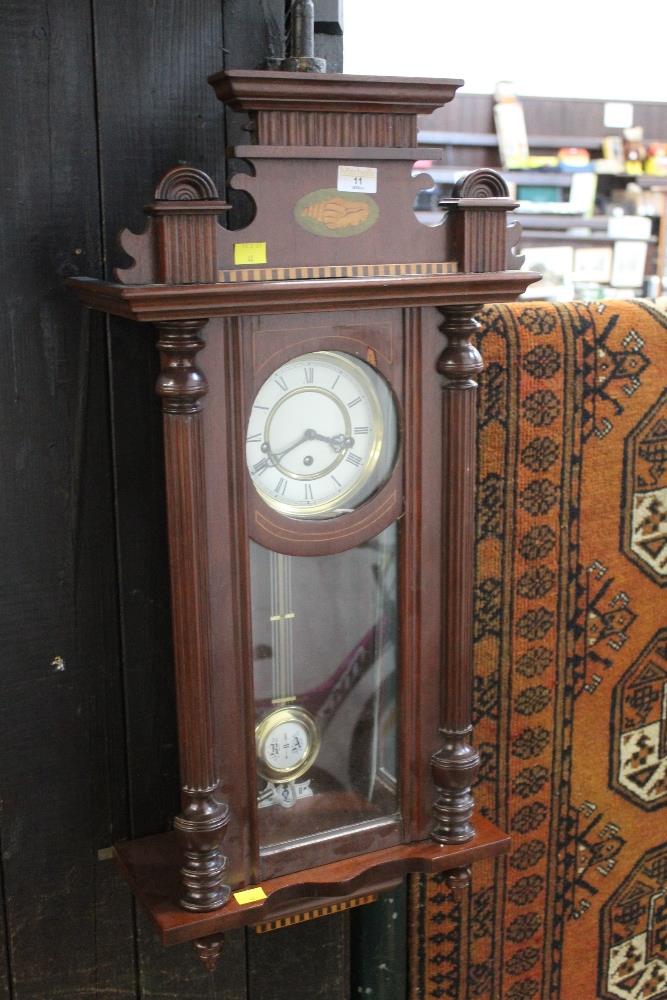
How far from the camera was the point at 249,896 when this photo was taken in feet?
3.59

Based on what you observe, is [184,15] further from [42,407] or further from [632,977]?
[632,977]

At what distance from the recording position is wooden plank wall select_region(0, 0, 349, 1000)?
1.06 meters

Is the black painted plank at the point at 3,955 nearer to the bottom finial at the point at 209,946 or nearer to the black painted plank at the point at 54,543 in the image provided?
the black painted plank at the point at 54,543

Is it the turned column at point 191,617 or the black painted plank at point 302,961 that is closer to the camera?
the turned column at point 191,617

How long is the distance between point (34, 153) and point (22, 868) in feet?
2.45

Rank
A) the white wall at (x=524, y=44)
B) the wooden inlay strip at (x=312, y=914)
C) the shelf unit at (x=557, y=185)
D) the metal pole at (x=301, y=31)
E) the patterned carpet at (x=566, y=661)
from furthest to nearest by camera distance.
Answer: the shelf unit at (x=557, y=185)
the white wall at (x=524, y=44)
the patterned carpet at (x=566, y=661)
the wooden inlay strip at (x=312, y=914)
the metal pole at (x=301, y=31)

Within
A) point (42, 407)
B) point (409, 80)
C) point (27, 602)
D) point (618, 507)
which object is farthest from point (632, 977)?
point (409, 80)

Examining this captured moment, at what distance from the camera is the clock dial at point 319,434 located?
105 cm

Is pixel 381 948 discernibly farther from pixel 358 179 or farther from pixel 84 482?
pixel 358 179

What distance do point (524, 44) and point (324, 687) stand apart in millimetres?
4368

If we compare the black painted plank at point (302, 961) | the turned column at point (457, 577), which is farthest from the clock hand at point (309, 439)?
the black painted plank at point (302, 961)

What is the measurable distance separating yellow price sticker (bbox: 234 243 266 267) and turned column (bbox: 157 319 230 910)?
70 mm

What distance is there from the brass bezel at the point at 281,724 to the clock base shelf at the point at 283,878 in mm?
100

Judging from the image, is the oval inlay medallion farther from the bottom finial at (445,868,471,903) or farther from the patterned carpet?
the bottom finial at (445,868,471,903)
